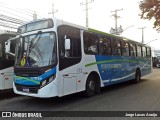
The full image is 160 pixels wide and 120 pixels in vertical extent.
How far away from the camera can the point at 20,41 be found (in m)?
8.89

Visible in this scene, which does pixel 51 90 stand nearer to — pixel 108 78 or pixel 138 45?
pixel 108 78

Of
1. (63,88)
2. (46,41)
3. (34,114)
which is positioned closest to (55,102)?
(63,88)

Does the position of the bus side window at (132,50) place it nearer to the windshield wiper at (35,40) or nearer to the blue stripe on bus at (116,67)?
the blue stripe on bus at (116,67)

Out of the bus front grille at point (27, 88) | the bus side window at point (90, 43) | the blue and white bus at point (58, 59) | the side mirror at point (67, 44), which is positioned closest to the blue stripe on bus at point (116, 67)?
the blue and white bus at point (58, 59)

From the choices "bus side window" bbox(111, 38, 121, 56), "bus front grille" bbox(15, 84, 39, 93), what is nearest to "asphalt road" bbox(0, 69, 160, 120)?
"bus front grille" bbox(15, 84, 39, 93)

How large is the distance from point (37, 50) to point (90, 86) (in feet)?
10.2

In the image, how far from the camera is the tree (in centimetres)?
1608

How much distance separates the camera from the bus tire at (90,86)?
982 cm

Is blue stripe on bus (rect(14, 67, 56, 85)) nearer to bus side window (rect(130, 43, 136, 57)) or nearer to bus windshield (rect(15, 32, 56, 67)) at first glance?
bus windshield (rect(15, 32, 56, 67))

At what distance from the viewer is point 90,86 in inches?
396

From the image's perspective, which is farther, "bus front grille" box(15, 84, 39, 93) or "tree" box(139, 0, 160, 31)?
"tree" box(139, 0, 160, 31)

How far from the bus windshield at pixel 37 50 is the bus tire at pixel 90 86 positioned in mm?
2560

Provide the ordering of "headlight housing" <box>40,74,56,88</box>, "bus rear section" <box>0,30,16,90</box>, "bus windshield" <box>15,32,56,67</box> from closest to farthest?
"headlight housing" <box>40,74,56,88</box>
"bus windshield" <box>15,32,56,67</box>
"bus rear section" <box>0,30,16,90</box>

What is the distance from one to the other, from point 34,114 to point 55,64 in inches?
69.7
